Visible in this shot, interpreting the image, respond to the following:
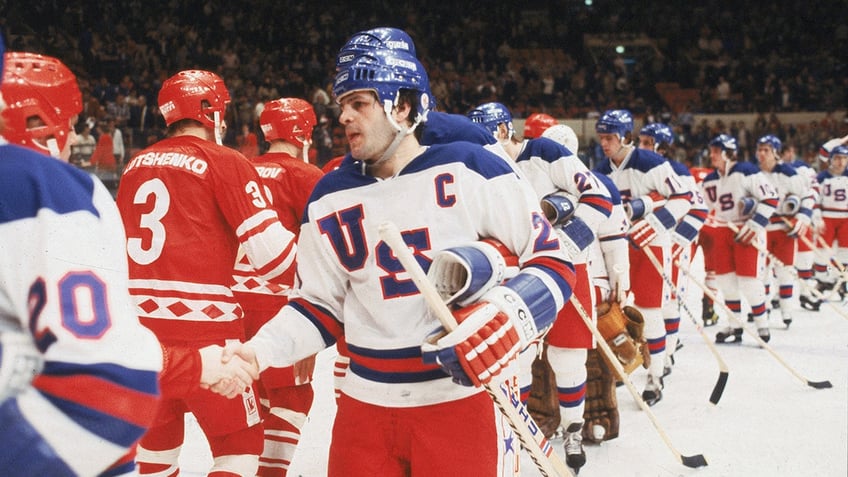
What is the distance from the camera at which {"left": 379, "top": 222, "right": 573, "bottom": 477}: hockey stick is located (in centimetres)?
169

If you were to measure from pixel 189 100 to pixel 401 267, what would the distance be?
131 centimetres

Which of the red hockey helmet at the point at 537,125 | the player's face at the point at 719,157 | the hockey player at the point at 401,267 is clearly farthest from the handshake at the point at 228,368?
the player's face at the point at 719,157

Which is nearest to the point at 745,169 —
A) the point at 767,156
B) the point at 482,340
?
the point at 767,156

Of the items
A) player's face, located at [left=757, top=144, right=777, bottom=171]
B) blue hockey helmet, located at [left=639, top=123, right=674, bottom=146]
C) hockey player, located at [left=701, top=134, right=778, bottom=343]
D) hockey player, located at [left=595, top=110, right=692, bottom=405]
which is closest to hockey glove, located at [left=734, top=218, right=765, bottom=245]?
hockey player, located at [left=701, top=134, right=778, bottom=343]

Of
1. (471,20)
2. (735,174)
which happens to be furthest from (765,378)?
(471,20)

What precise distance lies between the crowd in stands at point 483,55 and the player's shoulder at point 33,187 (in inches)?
297

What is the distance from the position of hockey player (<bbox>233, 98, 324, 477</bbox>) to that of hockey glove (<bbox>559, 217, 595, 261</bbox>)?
4.07ft

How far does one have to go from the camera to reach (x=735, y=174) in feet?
23.6

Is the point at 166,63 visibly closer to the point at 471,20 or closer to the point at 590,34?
the point at 471,20

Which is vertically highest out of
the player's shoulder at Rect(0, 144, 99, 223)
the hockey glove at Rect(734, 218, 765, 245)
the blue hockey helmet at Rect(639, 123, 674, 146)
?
the player's shoulder at Rect(0, 144, 99, 223)

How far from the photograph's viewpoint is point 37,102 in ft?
4.50

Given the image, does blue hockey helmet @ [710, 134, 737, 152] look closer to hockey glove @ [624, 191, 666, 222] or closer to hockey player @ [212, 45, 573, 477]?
hockey glove @ [624, 191, 666, 222]

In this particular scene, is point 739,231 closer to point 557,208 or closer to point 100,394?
point 557,208

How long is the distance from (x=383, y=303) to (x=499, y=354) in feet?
1.32
